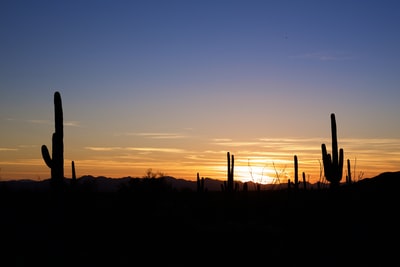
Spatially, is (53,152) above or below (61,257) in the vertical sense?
above

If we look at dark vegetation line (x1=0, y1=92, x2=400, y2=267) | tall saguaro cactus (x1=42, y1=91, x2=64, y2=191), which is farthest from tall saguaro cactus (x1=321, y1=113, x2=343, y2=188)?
tall saguaro cactus (x1=42, y1=91, x2=64, y2=191)

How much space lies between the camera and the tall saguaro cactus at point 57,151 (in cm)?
1930

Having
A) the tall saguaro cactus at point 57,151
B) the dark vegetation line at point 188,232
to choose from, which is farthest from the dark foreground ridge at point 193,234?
the tall saguaro cactus at point 57,151

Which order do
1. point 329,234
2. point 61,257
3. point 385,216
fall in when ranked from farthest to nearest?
point 385,216 < point 329,234 < point 61,257

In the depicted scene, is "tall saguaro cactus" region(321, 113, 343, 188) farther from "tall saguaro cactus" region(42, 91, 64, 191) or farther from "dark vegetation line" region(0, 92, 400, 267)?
"tall saguaro cactus" region(42, 91, 64, 191)

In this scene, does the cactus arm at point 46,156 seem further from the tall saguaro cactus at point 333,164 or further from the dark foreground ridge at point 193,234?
the tall saguaro cactus at point 333,164

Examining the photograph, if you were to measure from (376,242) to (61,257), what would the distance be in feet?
35.6

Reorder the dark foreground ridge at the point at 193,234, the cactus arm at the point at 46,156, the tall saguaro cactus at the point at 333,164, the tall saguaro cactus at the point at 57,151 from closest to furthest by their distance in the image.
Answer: the dark foreground ridge at the point at 193,234 → the tall saguaro cactus at the point at 57,151 → the cactus arm at the point at 46,156 → the tall saguaro cactus at the point at 333,164

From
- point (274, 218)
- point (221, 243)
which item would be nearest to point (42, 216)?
point (221, 243)

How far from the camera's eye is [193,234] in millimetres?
20062

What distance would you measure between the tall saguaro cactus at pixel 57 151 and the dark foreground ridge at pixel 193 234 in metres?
0.68

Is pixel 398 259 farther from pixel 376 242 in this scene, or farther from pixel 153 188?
pixel 153 188

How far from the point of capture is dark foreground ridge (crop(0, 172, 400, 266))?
701 inches

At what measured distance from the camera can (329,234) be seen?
69.4 feet
